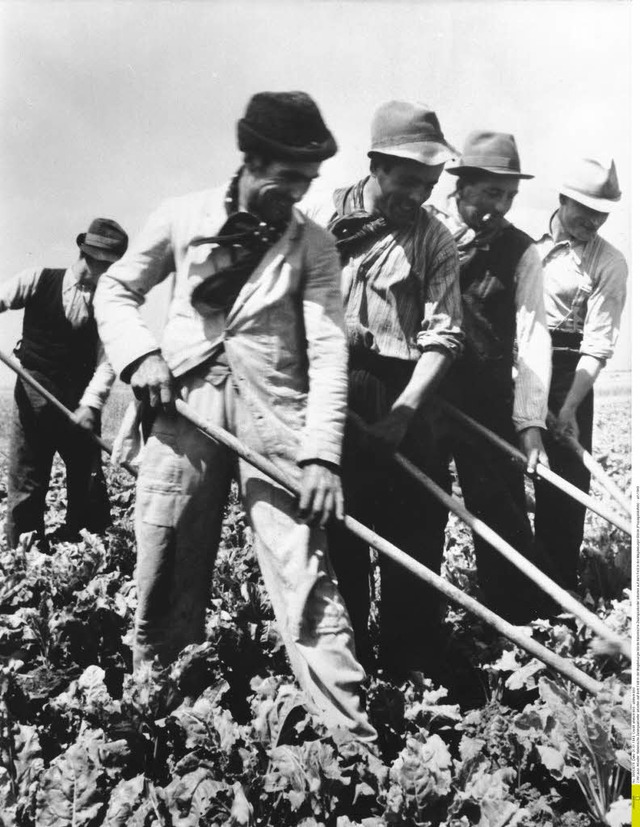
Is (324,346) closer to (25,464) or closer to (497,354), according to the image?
(497,354)

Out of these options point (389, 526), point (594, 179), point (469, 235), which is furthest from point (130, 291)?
point (594, 179)

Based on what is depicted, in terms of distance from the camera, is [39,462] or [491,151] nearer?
[491,151]

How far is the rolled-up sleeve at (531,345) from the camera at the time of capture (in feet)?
11.9

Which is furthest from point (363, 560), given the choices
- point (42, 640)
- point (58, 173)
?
point (58, 173)

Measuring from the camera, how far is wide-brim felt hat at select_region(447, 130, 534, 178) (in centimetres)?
345

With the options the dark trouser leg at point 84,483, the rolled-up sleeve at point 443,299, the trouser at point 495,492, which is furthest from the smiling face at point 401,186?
the dark trouser leg at point 84,483

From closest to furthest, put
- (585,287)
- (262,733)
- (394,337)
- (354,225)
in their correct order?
(262,733) → (354,225) → (394,337) → (585,287)

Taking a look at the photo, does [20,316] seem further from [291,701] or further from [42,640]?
[291,701]

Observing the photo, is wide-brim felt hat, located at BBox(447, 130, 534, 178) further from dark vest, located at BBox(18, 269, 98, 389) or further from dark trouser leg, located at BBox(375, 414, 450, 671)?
dark vest, located at BBox(18, 269, 98, 389)

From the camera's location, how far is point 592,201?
345cm

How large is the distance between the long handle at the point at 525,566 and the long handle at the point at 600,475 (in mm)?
687

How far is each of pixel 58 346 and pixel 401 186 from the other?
82.5 inches

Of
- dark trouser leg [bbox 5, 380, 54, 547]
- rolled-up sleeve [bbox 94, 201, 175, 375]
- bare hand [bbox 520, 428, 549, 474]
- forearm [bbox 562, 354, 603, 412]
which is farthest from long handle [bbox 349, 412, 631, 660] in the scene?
dark trouser leg [bbox 5, 380, 54, 547]

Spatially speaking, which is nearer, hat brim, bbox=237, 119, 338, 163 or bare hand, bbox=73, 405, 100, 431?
hat brim, bbox=237, 119, 338, 163
